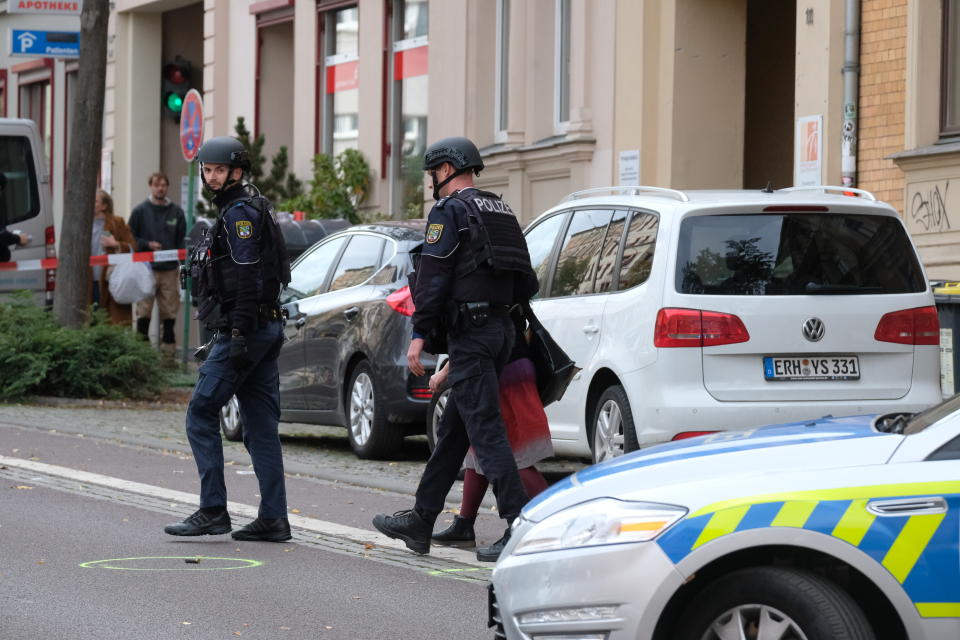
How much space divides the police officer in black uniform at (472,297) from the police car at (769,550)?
2690 mm

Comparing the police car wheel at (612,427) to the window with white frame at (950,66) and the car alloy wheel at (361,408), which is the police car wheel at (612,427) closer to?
the car alloy wheel at (361,408)

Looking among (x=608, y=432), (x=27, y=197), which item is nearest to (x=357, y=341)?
(x=608, y=432)

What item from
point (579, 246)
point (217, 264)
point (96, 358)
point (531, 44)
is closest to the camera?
point (217, 264)

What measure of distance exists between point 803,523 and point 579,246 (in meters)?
5.81

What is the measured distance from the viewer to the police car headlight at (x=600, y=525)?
475 cm

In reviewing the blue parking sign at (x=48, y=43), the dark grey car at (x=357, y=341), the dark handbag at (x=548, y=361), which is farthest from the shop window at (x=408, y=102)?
the dark handbag at (x=548, y=361)

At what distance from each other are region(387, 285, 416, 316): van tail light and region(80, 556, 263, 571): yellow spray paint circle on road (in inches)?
150

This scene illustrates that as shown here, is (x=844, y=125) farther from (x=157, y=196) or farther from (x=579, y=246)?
(x=157, y=196)

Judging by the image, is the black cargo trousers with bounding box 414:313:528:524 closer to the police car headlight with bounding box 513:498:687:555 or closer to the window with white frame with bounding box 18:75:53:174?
the police car headlight with bounding box 513:498:687:555

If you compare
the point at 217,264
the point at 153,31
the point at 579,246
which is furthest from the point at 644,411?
the point at 153,31

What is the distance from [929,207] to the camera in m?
13.8

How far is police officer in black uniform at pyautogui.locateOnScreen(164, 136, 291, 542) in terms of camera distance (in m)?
8.27

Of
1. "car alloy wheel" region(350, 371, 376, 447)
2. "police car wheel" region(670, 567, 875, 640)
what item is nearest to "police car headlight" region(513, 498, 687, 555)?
"police car wheel" region(670, 567, 875, 640)

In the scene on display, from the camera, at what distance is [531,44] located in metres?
20.0
